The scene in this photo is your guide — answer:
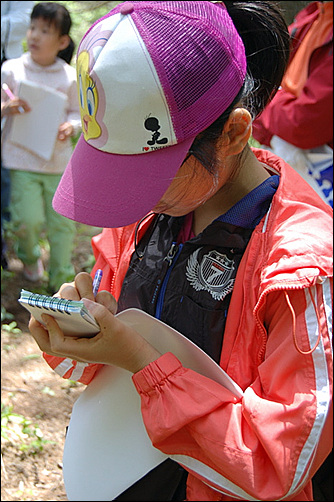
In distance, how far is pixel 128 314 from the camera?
1.16m

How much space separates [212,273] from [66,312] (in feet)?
0.96

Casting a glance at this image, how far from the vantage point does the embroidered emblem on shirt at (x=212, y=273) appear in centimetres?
113

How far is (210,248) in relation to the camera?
117 cm

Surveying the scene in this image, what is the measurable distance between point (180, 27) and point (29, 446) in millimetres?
1649

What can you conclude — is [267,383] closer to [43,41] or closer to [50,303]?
[50,303]

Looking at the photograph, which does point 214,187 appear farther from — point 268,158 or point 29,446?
point 29,446

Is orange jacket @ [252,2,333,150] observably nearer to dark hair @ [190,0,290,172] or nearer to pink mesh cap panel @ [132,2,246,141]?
dark hair @ [190,0,290,172]

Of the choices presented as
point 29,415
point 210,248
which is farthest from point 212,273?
point 29,415

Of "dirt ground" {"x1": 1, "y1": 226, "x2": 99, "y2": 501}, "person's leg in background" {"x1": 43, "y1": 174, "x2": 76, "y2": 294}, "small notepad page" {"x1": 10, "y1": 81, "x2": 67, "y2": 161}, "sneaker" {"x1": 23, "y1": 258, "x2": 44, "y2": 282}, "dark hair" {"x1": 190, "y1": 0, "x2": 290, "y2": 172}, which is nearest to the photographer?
"dark hair" {"x1": 190, "y1": 0, "x2": 290, "y2": 172}

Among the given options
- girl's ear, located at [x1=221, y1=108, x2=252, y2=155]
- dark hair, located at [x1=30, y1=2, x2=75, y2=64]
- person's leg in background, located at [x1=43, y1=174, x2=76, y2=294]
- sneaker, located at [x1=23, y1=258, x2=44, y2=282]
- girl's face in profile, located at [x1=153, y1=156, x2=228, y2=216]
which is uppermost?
girl's ear, located at [x1=221, y1=108, x2=252, y2=155]

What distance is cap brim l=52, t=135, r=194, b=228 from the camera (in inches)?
40.8

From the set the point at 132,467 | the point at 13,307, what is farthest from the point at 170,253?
the point at 13,307

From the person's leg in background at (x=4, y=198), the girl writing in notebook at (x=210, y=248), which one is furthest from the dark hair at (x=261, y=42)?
the person's leg in background at (x=4, y=198)

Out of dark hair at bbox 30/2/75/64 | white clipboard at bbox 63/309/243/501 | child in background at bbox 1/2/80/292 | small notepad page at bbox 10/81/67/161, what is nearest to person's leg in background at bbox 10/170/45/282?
child in background at bbox 1/2/80/292
